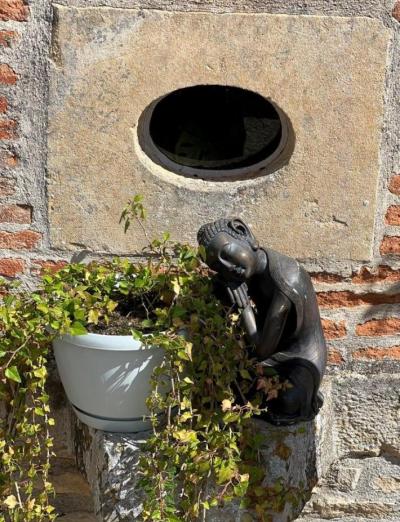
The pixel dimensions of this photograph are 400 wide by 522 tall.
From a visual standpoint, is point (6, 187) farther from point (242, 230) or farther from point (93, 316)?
point (242, 230)

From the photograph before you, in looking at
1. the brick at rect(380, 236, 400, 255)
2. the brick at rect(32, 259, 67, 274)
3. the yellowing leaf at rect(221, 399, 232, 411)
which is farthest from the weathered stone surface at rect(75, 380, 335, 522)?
the brick at rect(380, 236, 400, 255)

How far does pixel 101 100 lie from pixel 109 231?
0.43 meters

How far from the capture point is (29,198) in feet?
9.14

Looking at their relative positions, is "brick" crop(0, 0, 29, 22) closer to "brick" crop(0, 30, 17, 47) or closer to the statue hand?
"brick" crop(0, 30, 17, 47)

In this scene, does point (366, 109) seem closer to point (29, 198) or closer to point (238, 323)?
point (238, 323)

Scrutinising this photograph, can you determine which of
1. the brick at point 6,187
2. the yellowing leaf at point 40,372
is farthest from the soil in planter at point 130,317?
the brick at point 6,187

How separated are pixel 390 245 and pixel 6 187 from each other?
131cm

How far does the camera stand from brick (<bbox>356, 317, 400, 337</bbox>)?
304cm

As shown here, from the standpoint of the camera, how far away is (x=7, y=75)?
2648mm

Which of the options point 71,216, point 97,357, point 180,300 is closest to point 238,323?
point 180,300

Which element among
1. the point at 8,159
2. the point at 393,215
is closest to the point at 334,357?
the point at 393,215

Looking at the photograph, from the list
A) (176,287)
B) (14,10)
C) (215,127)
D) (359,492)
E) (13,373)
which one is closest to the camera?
(13,373)

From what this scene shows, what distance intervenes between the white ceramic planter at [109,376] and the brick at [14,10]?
0.99 m

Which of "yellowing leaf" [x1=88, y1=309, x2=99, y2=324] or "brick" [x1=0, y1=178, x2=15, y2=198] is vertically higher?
"brick" [x1=0, y1=178, x2=15, y2=198]
